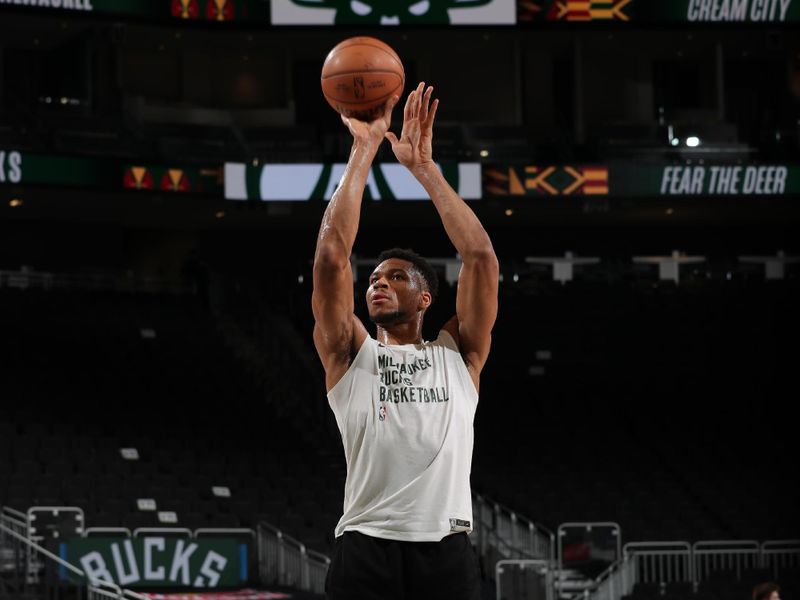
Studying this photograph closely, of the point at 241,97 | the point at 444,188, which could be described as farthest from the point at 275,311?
the point at 444,188

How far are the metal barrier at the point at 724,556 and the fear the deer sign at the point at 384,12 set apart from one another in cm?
929

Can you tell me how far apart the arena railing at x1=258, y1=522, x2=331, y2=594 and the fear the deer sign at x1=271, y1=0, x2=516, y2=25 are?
9.22 m

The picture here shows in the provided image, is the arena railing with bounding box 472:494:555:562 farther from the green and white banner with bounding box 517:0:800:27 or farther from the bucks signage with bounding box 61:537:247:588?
the green and white banner with bounding box 517:0:800:27

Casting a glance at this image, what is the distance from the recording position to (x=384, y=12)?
25.2 m

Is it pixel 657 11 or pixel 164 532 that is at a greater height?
pixel 657 11

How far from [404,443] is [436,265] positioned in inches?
917

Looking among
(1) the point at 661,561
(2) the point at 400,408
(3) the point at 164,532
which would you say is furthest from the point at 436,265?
(2) the point at 400,408

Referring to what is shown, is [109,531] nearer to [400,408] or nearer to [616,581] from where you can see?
[616,581]

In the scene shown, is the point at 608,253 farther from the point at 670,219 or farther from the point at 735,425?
the point at 735,425

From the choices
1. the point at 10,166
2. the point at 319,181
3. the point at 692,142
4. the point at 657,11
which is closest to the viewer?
the point at 10,166

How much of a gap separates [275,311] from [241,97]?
4657 mm

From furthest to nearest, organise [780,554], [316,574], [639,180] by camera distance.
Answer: [639,180], [780,554], [316,574]

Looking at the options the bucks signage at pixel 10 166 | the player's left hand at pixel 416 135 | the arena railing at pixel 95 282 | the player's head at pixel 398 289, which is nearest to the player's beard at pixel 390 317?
the player's head at pixel 398 289

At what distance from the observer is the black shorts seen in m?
5.48
